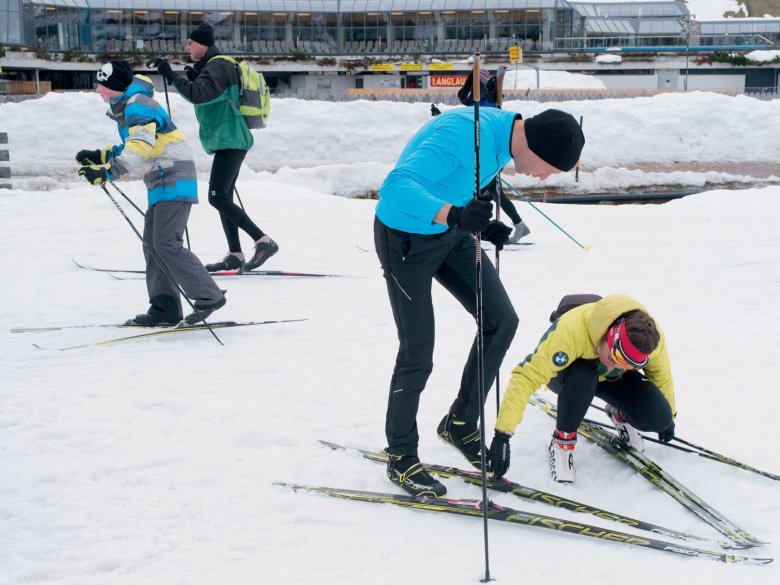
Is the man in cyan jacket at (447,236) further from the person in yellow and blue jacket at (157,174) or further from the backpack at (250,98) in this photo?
the backpack at (250,98)

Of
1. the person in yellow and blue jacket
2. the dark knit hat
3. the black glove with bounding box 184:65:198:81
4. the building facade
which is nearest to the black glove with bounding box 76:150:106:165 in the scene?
the person in yellow and blue jacket

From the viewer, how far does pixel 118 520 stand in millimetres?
3303

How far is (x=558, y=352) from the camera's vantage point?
11.6ft

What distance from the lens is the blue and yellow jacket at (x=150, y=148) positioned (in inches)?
218

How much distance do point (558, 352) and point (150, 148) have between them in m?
3.36

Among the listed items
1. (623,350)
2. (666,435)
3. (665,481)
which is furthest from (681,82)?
(623,350)

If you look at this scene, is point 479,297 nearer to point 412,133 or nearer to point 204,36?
point 204,36

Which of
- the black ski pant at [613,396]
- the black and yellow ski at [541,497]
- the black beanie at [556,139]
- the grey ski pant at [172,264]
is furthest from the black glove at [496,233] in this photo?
the grey ski pant at [172,264]

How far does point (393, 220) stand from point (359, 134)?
1646cm

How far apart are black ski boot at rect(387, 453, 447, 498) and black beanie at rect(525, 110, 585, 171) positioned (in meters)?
1.43

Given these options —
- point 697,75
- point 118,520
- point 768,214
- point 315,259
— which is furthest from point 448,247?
point 697,75

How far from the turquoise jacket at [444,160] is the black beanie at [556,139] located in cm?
14

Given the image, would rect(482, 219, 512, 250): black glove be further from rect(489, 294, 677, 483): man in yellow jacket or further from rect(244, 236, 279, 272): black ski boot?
rect(244, 236, 279, 272): black ski boot

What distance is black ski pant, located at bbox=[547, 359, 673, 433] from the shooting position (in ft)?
11.8
